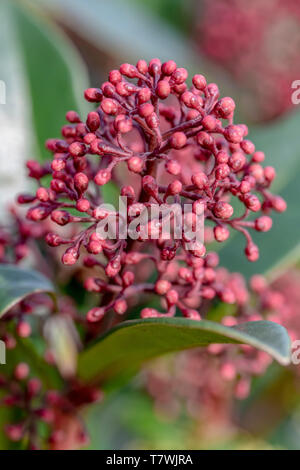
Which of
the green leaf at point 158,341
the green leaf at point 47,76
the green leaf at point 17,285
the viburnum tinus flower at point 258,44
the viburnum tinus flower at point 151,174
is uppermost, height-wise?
the viburnum tinus flower at point 258,44

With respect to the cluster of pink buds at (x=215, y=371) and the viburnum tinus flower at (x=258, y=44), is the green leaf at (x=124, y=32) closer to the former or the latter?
the viburnum tinus flower at (x=258, y=44)

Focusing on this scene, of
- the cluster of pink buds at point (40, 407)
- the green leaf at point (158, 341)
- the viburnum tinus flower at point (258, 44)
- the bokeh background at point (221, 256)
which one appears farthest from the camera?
the viburnum tinus flower at point (258, 44)

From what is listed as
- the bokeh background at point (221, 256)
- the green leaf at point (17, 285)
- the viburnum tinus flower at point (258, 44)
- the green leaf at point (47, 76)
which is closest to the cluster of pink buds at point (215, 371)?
the bokeh background at point (221, 256)

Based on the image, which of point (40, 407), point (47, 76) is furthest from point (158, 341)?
point (47, 76)

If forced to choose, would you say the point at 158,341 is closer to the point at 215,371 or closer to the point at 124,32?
the point at 215,371

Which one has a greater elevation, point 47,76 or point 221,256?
point 47,76

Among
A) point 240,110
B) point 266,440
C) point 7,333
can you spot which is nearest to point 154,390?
point 266,440
